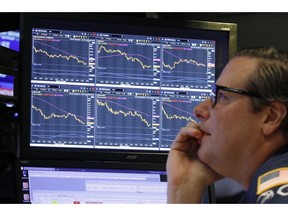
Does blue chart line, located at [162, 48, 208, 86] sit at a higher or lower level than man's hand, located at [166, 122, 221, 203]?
higher

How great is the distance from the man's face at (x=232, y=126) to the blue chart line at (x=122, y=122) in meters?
0.37

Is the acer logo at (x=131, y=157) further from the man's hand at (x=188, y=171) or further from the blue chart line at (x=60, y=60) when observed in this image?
the blue chart line at (x=60, y=60)

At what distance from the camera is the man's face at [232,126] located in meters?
1.20

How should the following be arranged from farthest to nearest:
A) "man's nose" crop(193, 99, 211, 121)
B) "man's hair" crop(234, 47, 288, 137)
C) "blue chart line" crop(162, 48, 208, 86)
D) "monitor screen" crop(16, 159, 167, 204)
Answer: "blue chart line" crop(162, 48, 208, 86), "monitor screen" crop(16, 159, 167, 204), "man's nose" crop(193, 99, 211, 121), "man's hair" crop(234, 47, 288, 137)

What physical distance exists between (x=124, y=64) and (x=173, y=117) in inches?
10.5

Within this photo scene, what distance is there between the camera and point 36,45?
5.29 feet

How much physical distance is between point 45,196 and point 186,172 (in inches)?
20.6

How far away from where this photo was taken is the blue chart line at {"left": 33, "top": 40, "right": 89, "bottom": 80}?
161cm

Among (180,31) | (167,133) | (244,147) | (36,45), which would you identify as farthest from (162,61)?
(244,147)

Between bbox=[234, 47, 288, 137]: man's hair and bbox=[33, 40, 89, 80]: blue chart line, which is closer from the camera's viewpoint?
bbox=[234, 47, 288, 137]: man's hair

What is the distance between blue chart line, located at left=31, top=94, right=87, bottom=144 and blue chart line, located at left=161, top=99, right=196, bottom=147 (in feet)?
0.96

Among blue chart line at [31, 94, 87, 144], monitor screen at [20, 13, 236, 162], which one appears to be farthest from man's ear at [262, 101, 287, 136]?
blue chart line at [31, 94, 87, 144]

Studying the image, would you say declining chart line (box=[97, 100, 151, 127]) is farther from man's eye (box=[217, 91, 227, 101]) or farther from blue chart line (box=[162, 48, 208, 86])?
man's eye (box=[217, 91, 227, 101])

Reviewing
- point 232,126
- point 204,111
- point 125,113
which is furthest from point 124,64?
point 232,126
